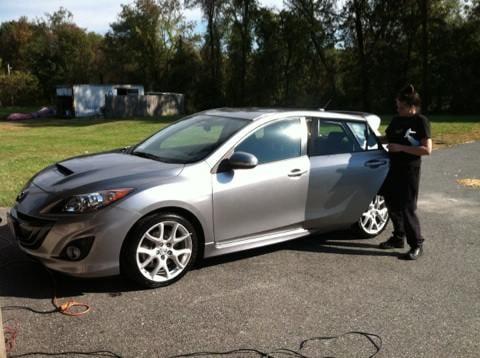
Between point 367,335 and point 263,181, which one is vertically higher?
point 263,181

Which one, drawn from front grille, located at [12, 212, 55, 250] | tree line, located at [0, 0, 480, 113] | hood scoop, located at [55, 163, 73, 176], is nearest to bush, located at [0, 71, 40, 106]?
tree line, located at [0, 0, 480, 113]

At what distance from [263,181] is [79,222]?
173 cm

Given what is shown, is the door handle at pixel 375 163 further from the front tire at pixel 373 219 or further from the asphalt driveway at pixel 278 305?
the asphalt driveway at pixel 278 305

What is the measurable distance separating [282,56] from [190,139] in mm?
41374

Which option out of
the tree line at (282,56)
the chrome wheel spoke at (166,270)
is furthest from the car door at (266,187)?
the tree line at (282,56)

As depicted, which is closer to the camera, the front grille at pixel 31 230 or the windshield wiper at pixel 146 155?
the front grille at pixel 31 230

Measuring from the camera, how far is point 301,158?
538 cm

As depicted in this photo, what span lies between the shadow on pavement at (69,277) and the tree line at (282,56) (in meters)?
26.4

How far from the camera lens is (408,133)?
551 cm

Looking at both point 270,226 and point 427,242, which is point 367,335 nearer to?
point 270,226

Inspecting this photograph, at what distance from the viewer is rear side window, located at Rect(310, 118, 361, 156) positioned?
555 centimetres

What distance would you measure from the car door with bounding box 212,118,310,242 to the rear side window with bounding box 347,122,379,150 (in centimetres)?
75

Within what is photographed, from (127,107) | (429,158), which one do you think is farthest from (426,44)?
(429,158)

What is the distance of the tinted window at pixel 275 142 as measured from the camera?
5141 mm
